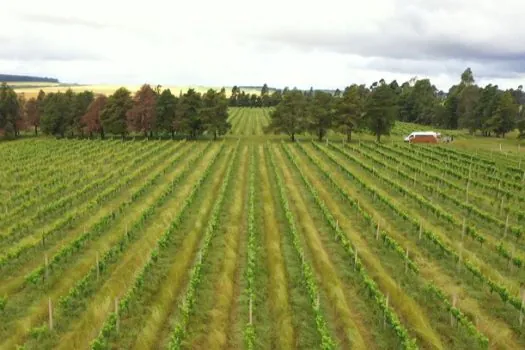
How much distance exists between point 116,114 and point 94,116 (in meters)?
4.89

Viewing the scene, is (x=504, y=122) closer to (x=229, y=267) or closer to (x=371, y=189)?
(x=371, y=189)

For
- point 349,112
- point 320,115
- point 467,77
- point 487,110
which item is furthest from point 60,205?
point 467,77

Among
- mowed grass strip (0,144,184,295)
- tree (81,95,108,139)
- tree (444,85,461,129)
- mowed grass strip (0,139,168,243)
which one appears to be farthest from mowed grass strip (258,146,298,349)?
tree (444,85,461,129)

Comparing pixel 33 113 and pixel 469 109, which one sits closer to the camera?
pixel 33 113

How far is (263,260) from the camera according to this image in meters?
20.1

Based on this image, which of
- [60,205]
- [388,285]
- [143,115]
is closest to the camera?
[388,285]

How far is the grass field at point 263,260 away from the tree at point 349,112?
26.1m

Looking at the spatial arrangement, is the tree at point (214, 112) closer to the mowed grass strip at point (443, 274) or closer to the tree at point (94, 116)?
the tree at point (94, 116)

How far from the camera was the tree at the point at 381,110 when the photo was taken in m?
65.2

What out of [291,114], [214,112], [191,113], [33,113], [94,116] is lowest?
[33,113]

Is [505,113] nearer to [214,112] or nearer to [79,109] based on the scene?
[214,112]

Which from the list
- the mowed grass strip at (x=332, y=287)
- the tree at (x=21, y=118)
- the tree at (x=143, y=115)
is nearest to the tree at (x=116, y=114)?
the tree at (x=143, y=115)

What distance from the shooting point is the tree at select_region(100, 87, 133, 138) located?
72500 mm

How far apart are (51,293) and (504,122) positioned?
78488 millimetres
